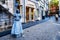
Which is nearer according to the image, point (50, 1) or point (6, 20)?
point (6, 20)

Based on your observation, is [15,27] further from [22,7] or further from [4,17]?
[22,7]

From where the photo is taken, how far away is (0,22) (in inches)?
570

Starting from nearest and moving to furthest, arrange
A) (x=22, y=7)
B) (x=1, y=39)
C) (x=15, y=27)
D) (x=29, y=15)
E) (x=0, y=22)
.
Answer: (x=1, y=39) < (x=15, y=27) < (x=0, y=22) < (x=22, y=7) < (x=29, y=15)

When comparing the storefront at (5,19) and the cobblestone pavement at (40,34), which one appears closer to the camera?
the cobblestone pavement at (40,34)

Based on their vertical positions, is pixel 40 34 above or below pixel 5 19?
below

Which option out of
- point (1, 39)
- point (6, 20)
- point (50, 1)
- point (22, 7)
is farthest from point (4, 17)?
point (50, 1)

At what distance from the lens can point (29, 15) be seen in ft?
87.9

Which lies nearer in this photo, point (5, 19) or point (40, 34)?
point (40, 34)

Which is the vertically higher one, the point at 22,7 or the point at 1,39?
the point at 22,7

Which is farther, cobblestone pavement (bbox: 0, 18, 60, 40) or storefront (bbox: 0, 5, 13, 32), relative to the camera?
storefront (bbox: 0, 5, 13, 32)

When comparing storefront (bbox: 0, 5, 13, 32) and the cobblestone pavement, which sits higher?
Result: storefront (bbox: 0, 5, 13, 32)

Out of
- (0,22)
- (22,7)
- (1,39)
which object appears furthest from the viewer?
(22,7)

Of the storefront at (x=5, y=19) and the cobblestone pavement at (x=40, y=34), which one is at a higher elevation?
the storefront at (x=5, y=19)

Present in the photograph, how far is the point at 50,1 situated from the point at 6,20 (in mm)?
58886
